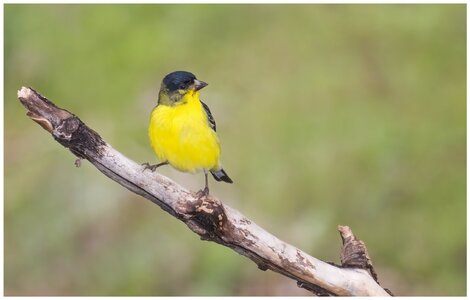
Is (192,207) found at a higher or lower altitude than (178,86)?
lower

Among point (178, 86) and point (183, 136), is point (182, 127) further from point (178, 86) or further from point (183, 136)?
point (178, 86)

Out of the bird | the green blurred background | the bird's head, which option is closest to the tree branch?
the bird

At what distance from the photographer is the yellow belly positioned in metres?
4.70

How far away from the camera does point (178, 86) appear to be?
4762 millimetres

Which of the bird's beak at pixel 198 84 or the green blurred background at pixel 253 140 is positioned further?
the green blurred background at pixel 253 140

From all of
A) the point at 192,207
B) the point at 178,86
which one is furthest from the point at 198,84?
the point at 192,207

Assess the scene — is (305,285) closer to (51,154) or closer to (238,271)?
(238,271)

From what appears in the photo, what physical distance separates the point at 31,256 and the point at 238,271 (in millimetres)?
1358

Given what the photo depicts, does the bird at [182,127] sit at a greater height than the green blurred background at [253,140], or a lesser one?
lesser

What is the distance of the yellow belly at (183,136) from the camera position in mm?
4695

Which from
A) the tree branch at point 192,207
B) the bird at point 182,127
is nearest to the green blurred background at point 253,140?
the bird at point 182,127

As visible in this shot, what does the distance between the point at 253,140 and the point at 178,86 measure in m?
2.95

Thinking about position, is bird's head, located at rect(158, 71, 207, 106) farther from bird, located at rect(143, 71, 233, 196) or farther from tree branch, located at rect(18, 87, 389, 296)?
tree branch, located at rect(18, 87, 389, 296)

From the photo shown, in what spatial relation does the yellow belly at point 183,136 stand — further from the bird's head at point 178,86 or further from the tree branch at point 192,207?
the tree branch at point 192,207
